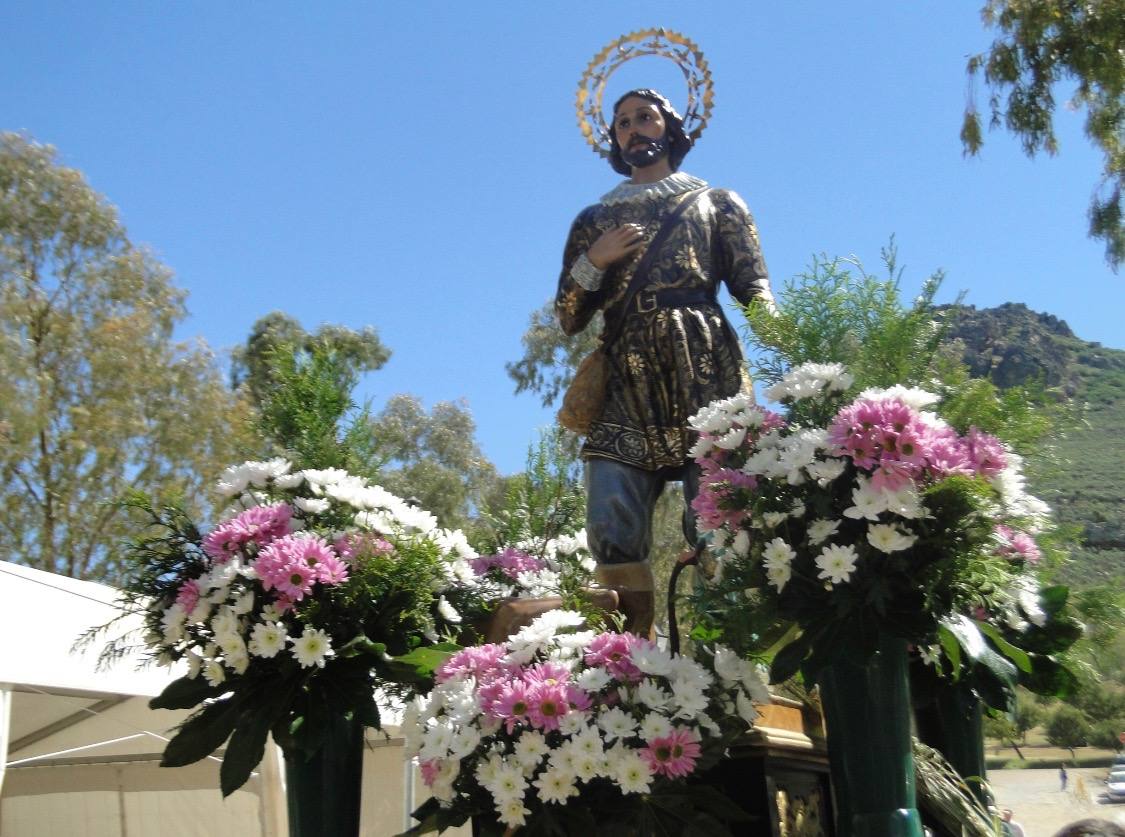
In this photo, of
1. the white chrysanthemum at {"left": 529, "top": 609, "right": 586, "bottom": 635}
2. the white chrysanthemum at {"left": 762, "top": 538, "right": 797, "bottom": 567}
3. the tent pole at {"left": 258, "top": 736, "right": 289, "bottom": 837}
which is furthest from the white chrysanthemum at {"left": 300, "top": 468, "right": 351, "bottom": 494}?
the tent pole at {"left": 258, "top": 736, "right": 289, "bottom": 837}

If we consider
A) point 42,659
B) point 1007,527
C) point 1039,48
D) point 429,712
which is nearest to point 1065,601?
point 1007,527

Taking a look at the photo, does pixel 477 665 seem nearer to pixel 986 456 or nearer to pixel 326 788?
pixel 326 788

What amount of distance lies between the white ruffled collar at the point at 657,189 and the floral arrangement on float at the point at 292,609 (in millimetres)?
1986

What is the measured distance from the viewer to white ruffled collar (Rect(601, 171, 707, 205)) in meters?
4.84

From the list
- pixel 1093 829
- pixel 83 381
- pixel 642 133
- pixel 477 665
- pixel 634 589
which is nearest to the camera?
pixel 1093 829

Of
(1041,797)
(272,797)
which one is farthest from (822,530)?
(1041,797)

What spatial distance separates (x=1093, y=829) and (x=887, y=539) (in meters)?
0.72

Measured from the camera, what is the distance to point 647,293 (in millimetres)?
4660

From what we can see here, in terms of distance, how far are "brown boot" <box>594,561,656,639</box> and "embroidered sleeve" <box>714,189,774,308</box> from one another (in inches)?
46.5

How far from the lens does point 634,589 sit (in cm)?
420

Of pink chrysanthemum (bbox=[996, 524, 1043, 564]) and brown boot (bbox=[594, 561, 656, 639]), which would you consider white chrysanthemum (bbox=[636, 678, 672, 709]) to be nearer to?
pink chrysanthemum (bbox=[996, 524, 1043, 564])

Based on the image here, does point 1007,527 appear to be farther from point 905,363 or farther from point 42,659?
point 42,659

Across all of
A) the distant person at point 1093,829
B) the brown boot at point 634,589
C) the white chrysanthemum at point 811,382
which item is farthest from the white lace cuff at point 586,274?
the distant person at point 1093,829

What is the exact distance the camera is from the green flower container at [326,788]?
124 inches
